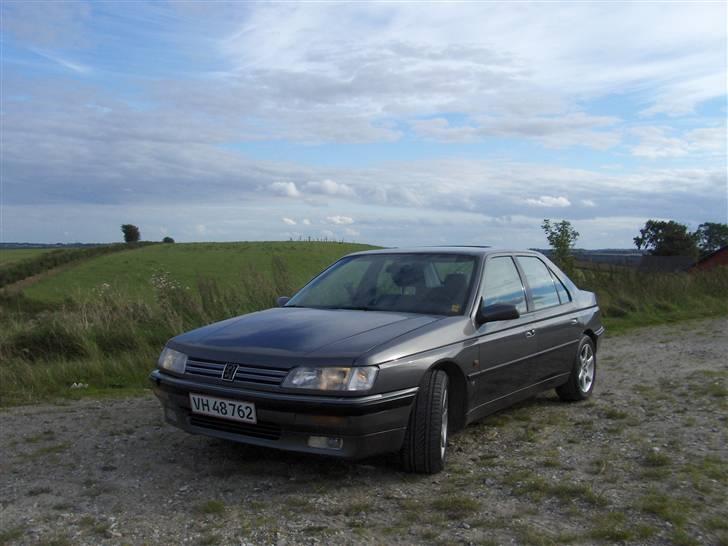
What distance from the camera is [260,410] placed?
4.21 m

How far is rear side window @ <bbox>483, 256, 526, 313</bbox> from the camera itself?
555 cm

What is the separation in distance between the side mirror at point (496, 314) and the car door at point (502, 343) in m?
0.07

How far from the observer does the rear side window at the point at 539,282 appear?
20.5 ft

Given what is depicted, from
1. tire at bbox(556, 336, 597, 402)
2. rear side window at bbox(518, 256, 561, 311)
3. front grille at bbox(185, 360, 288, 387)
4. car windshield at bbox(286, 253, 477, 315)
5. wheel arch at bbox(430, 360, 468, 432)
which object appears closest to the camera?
front grille at bbox(185, 360, 288, 387)

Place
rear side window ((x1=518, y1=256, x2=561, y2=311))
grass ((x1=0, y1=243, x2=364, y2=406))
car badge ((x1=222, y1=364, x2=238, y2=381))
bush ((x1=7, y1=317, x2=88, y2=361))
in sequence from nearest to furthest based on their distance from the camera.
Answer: car badge ((x1=222, y1=364, x2=238, y2=381))
rear side window ((x1=518, y1=256, x2=561, y2=311))
grass ((x1=0, y1=243, x2=364, y2=406))
bush ((x1=7, y1=317, x2=88, y2=361))

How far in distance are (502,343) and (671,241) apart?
7346 cm

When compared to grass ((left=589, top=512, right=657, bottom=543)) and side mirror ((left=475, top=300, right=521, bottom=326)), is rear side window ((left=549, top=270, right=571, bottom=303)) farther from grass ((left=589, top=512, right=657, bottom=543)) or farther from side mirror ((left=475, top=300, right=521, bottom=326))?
grass ((left=589, top=512, right=657, bottom=543))

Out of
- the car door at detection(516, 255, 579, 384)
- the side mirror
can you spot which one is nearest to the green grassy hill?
the car door at detection(516, 255, 579, 384)

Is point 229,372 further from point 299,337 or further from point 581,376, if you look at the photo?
point 581,376

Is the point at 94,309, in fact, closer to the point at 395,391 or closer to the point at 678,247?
the point at 395,391

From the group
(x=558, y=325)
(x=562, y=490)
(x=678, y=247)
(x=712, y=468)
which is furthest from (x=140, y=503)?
(x=678, y=247)

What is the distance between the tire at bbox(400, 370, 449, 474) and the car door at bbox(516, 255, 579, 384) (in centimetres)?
170

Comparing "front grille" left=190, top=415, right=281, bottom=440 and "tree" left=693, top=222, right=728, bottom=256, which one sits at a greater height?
"tree" left=693, top=222, right=728, bottom=256

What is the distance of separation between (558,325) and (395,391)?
2.65 meters
